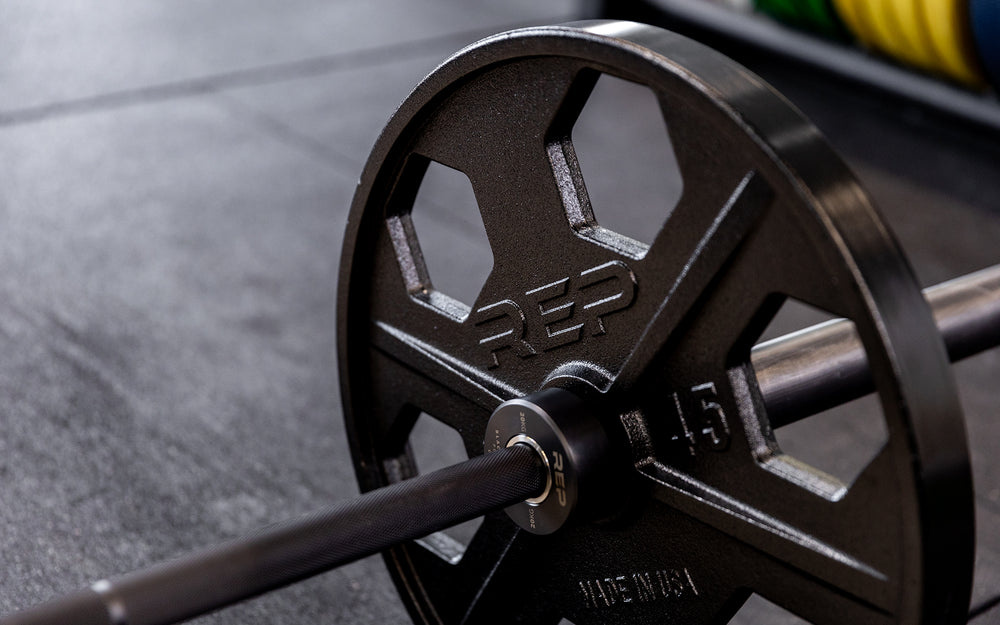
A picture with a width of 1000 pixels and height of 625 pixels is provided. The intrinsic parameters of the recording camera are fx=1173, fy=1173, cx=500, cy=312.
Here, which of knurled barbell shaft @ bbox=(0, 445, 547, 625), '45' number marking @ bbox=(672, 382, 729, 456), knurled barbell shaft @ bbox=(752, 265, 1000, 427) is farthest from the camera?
knurled barbell shaft @ bbox=(752, 265, 1000, 427)

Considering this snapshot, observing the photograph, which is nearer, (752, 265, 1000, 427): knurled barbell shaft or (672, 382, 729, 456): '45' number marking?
(672, 382, 729, 456): '45' number marking

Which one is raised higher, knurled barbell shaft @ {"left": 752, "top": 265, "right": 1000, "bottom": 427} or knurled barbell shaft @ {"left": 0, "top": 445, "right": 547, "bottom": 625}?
knurled barbell shaft @ {"left": 752, "top": 265, "right": 1000, "bottom": 427}

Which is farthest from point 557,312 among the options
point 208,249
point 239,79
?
point 239,79

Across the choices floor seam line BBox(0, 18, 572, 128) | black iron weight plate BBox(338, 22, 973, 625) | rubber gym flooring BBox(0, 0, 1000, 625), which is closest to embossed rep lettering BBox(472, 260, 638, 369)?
black iron weight plate BBox(338, 22, 973, 625)

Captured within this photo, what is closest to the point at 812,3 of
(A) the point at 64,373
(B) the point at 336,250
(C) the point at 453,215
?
(C) the point at 453,215

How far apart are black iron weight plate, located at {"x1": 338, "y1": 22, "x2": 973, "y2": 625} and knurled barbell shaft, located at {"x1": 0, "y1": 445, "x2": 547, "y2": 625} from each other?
92 mm

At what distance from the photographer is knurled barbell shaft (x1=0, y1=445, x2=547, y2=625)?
64 centimetres

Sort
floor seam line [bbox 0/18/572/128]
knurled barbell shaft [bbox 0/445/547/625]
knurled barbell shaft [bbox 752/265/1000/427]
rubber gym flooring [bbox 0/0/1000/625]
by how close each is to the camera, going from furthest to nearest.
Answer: floor seam line [bbox 0/18/572/128] < rubber gym flooring [bbox 0/0/1000/625] < knurled barbell shaft [bbox 752/265/1000/427] < knurled barbell shaft [bbox 0/445/547/625]

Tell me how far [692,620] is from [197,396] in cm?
92

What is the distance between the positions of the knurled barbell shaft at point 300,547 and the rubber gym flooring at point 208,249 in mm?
454

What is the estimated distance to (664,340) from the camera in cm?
76

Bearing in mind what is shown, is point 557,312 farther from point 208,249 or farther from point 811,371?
point 208,249

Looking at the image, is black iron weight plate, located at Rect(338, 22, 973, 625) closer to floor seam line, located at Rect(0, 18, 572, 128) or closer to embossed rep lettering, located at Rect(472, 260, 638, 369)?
embossed rep lettering, located at Rect(472, 260, 638, 369)

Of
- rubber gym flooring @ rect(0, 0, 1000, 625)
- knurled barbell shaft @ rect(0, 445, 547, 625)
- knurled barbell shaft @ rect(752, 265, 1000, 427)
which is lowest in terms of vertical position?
rubber gym flooring @ rect(0, 0, 1000, 625)
